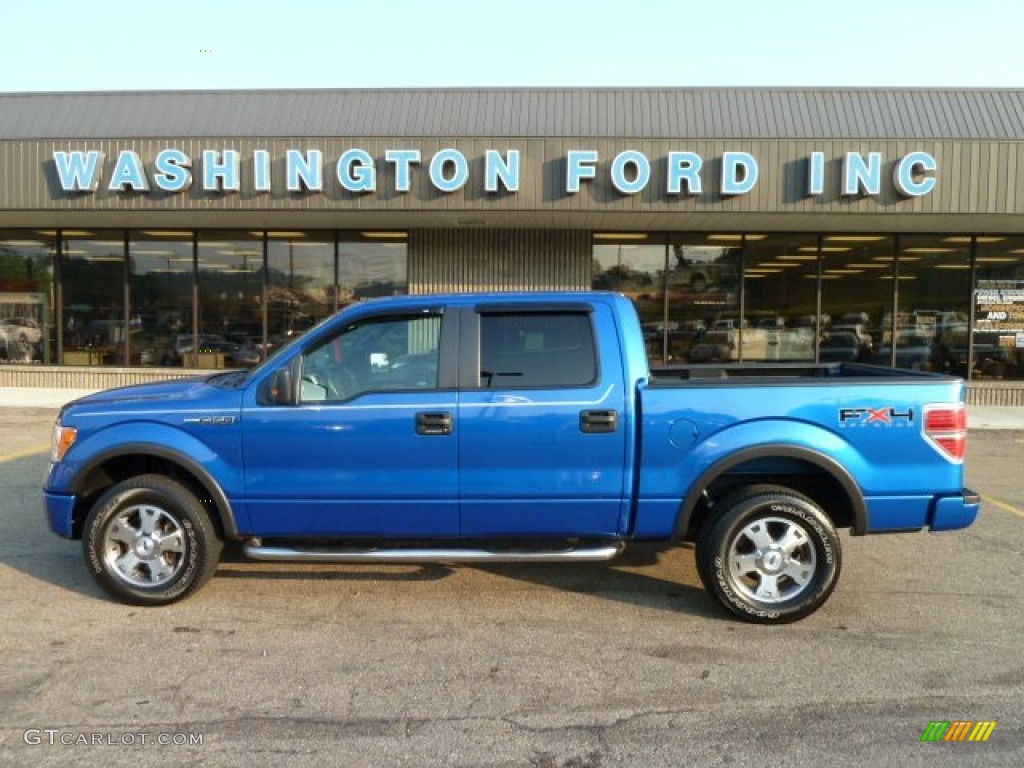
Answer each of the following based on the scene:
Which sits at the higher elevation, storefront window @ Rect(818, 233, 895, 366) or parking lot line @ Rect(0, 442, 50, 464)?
storefront window @ Rect(818, 233, 895, 366)

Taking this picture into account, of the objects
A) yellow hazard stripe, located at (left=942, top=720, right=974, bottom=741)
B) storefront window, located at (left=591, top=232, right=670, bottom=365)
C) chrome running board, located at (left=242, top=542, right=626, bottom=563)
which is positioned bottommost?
yellow hazard stripe, located at (left=942, top=720, right=974, bottom=741)

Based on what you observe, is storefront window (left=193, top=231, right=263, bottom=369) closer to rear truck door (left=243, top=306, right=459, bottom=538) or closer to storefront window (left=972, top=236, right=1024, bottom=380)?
rear truck door (left=243, top=306, right=459, bottom=538)

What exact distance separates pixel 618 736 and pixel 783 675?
1026 millimetres

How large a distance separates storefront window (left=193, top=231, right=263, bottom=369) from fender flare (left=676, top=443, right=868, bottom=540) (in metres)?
12.8

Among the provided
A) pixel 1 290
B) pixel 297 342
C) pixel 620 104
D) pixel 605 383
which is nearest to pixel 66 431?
pixel 297 342

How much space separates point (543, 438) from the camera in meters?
4.43

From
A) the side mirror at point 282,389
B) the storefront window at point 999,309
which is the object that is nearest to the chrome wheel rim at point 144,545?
the side mirror at point 282,389

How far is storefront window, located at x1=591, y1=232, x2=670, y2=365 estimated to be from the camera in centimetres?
1520

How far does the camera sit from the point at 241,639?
13.9 feet

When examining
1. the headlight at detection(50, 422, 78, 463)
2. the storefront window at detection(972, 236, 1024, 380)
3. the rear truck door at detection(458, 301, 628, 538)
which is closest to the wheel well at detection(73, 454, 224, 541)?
Answer: the headlight at detection(50, 422, 78, 463)

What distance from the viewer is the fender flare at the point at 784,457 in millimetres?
4395

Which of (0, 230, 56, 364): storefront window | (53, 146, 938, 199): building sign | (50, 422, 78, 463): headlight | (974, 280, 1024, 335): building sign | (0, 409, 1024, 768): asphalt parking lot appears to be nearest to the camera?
(0, 409, 1024, 768): asphalt parking lot

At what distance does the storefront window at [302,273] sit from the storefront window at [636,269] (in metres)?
5.17

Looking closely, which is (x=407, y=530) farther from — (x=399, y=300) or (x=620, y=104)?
(x=620, y=104)
